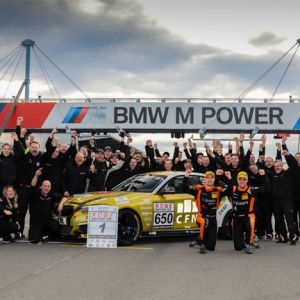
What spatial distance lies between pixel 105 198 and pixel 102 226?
2.11ft

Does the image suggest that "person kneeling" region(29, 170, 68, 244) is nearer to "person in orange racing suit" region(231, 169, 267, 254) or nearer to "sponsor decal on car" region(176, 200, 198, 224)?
"sponsor decal on car" region(176, 200, 198, 224)

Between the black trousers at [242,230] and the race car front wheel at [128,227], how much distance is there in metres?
1.92

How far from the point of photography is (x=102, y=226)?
959 centimetres

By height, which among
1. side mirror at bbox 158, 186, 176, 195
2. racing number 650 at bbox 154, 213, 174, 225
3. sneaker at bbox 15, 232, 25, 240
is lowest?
sneaker at bbox 15, 232, 25, 240

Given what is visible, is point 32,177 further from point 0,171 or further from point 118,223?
point 118,223

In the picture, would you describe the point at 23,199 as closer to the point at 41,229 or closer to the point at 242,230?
the point at 41,229

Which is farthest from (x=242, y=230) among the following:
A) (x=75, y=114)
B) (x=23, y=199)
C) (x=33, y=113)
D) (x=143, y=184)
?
(x=33, y=113)

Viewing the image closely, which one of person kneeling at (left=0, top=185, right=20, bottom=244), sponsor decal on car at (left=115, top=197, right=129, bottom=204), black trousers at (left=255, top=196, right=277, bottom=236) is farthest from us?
black trousers at (left=255, top=196, right=277, bottom=236)

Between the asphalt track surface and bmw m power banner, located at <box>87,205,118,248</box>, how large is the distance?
30cm

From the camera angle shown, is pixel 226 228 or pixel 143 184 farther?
pixel 226 228

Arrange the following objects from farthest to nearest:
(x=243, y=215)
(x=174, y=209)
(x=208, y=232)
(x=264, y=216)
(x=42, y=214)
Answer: (x=264, y=216)
(x=174, y=209)
(x=42, y=214)
(x=243, y=215)
(x=208, y=232)

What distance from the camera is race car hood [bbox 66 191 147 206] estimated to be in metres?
9.88

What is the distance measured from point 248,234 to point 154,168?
14.2ft

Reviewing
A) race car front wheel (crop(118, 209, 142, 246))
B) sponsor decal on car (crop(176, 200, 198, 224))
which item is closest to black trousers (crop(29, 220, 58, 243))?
race car front wheel (crop(118, 209, 142, 246))
